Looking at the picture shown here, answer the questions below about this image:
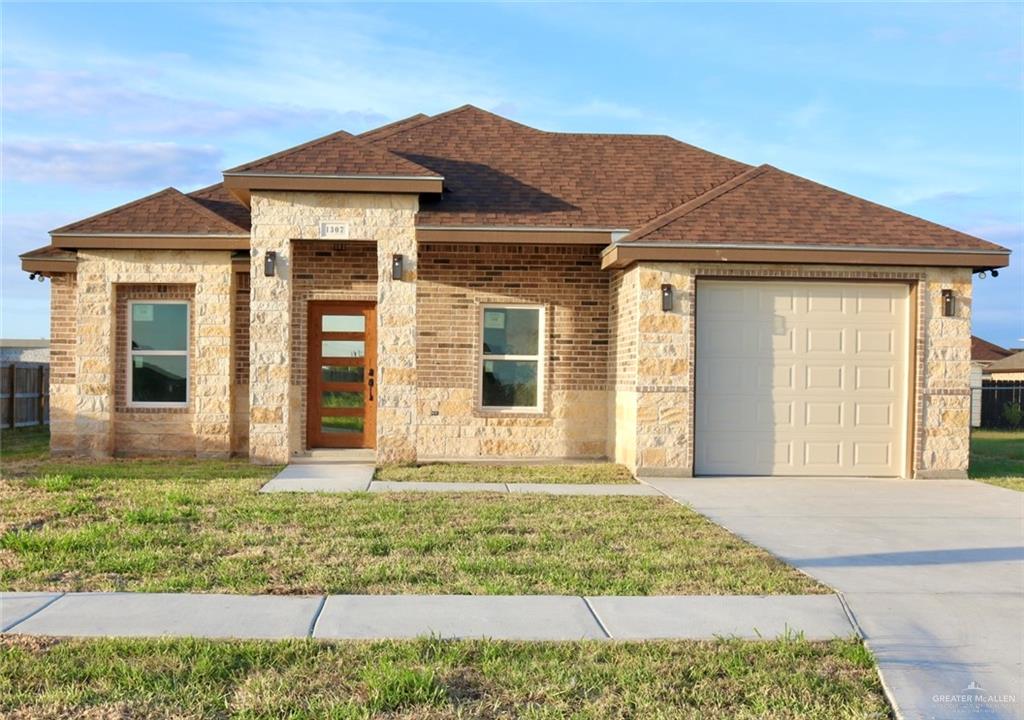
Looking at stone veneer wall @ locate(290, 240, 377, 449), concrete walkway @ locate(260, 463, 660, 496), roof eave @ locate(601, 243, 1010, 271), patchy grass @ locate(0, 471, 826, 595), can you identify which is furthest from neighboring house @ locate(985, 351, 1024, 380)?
patchy grass @ locate(0, 471, 826, 595)

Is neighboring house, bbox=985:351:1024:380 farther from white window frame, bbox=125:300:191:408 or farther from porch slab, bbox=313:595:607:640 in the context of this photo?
porch slab, bbox=313:595:607:640

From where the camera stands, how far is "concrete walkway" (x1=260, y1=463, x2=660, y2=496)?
496 inches

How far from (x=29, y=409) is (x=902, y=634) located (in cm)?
2269

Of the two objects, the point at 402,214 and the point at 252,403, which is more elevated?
the point at 402,214

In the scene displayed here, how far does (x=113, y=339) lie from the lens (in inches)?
654

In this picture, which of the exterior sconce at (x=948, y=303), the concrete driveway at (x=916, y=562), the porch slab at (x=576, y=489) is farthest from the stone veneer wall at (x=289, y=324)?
the exterior sconce at (x=948, y=303)

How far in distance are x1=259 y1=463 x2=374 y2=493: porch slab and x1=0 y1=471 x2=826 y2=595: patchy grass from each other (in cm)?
66

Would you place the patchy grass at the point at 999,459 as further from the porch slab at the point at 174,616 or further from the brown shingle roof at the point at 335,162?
the porch slab at the point at 174,616

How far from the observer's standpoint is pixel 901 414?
1523cm

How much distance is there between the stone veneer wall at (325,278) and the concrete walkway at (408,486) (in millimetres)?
3014

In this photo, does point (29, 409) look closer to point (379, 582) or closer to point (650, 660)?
point (379, 582)

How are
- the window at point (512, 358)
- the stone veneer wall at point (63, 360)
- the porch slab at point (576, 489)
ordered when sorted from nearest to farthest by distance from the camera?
the porch slab at point (576, 489) → the stone veneer wall at point (63, 360) → the window at point (512, 358)

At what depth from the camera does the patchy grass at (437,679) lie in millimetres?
5074

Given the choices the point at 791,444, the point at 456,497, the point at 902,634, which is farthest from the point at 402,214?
the point at 902,634
